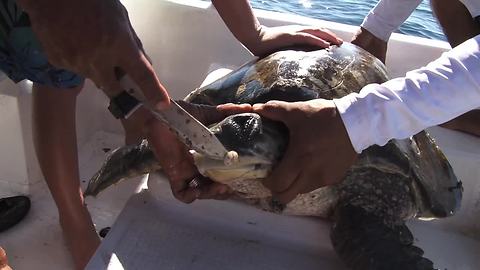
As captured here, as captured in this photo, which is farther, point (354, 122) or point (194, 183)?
point (194, 183)

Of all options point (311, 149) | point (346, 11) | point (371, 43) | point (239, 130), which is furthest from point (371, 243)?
point (346, 11)

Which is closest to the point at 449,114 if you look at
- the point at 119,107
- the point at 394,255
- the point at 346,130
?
the point at 346,130

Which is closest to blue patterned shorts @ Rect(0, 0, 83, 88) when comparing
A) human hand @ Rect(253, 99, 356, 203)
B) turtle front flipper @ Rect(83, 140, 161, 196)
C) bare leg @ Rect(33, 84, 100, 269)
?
bare leg @ Rect(33, 84, 100, 269)

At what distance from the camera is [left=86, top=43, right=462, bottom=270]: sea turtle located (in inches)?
55.7

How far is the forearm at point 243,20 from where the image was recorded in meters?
2.03

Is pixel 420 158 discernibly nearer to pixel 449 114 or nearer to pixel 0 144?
pixel 449 114

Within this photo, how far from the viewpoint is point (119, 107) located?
104cm

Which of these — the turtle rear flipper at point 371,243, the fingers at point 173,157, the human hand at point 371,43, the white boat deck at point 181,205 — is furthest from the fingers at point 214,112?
the human hand at point 371,43

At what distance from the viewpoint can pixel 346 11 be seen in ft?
17.8

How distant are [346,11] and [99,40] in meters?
4.74

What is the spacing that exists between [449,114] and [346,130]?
25 cm

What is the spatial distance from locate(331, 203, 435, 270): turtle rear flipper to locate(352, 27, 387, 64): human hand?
3.14 feet

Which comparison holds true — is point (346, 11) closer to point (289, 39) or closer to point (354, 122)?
point (289, 39)

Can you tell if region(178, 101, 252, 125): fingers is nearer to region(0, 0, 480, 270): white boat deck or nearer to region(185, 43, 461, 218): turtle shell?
region(185, 43, 461, 218): turtle shell
